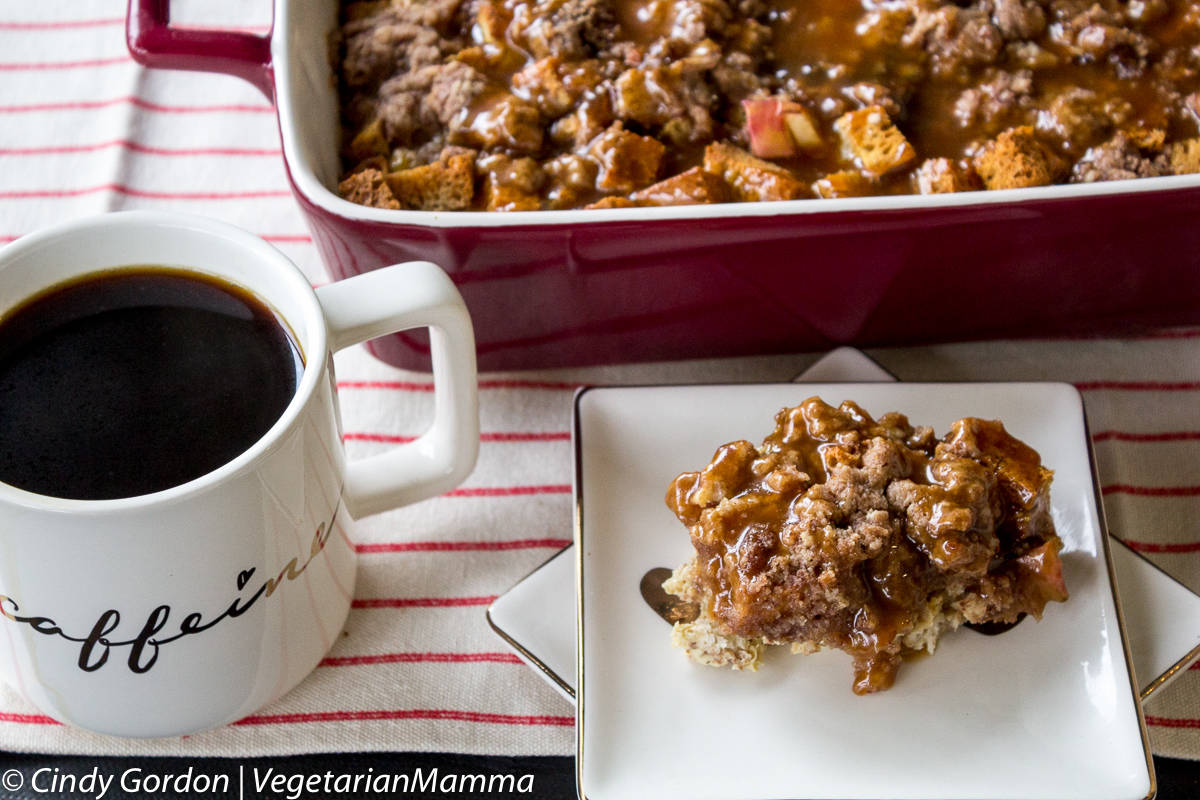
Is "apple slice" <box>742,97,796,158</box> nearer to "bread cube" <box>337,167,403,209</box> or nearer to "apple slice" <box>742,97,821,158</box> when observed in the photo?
"apple slice" <box>742,97,821,158</box>

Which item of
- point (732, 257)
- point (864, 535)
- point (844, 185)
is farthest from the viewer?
point (844, 185)

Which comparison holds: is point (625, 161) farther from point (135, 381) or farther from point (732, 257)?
point (135, 381)

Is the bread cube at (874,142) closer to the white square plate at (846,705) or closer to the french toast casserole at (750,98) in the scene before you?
the french toast casserole at (750,98)

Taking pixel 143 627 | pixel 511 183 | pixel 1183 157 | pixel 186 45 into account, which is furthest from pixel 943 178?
pixel 143 627

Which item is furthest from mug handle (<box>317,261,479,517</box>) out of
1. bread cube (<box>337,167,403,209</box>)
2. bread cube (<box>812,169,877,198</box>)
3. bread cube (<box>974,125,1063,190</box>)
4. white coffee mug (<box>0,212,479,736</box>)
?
bread cube (<box>974,125,1063,190</box>)

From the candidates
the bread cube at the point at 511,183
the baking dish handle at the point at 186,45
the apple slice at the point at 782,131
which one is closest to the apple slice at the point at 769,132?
the apple slice at the point at 782,131

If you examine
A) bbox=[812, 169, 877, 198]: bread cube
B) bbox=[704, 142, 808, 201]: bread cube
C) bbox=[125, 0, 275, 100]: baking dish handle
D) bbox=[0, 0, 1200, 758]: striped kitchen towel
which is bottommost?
bbox=[0, 0, 1200, 758]: striped kitchen towel

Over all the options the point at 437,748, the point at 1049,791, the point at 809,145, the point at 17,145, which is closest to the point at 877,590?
the point at 1049,791
